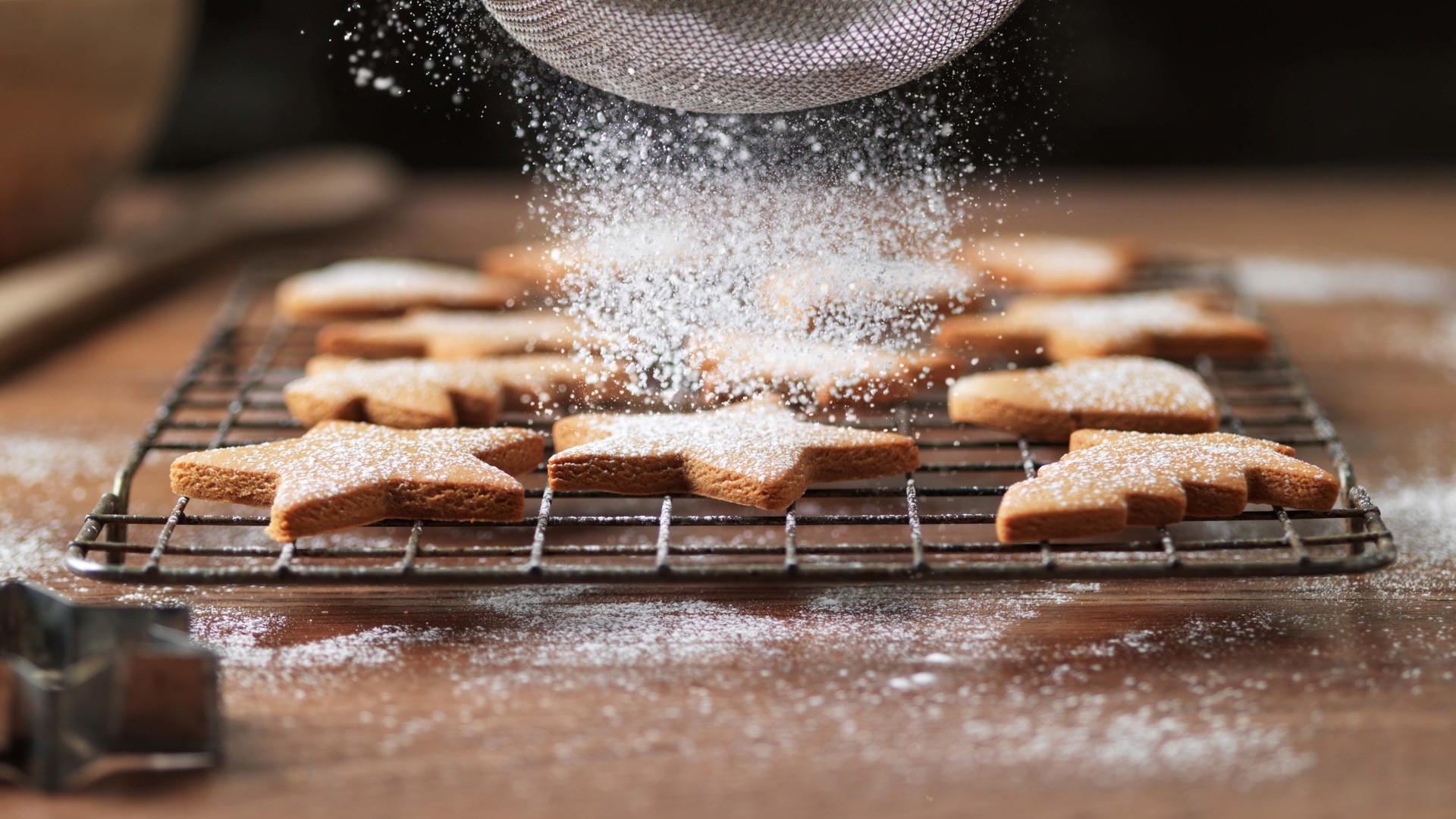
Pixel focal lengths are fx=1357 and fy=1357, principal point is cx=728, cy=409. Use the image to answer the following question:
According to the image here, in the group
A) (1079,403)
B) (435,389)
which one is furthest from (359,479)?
(1079,403)

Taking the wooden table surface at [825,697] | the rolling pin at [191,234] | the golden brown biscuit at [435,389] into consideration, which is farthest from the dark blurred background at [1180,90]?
the wooden table surface at [825,697]

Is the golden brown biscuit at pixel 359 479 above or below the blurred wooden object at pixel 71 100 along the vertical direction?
below

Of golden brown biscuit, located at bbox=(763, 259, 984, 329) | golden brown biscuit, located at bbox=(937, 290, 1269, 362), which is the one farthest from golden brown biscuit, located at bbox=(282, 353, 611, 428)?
golden brown biscuit, located at bbox=(937, 290, 1269, 362)

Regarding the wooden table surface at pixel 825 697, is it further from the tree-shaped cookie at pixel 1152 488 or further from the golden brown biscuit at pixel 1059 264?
the golden brown biscuit at pixel 1059 264

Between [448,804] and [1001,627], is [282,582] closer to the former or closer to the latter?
[448,804]

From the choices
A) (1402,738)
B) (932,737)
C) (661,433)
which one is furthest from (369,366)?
(1402,738)

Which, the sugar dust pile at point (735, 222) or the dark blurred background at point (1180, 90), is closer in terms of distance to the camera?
the sugar dust pile at point (735, 222)

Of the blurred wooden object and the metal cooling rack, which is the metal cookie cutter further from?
the blurred wooden object

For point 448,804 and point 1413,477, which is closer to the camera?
point 448,804
